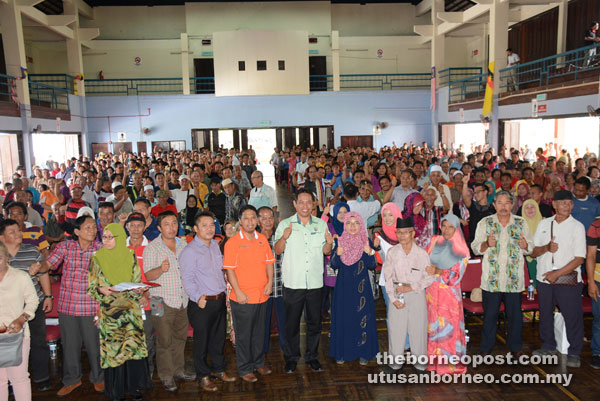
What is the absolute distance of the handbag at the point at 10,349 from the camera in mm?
3506

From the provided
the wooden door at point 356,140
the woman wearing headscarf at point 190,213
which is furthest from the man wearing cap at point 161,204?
the wooden door at point 356,140

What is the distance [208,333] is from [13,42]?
47.9ft

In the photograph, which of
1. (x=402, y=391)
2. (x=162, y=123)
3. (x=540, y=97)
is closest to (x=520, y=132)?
(x=540, y=97)

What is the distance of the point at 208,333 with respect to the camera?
424 cm

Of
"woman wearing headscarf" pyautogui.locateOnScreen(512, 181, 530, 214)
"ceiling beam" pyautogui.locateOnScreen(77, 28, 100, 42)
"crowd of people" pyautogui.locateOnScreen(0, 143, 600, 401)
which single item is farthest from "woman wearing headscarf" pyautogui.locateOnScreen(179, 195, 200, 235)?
"ceiling beam" pyautogui.locateOnScreen(77, 28, 100, 42)

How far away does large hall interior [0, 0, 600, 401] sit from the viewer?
1537 cm

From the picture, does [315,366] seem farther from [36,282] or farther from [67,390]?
[36,282]

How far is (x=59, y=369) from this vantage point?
15.6 ft

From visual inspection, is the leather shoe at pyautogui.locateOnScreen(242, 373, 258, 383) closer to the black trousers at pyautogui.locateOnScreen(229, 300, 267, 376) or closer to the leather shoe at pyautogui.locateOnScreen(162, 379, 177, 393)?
the black trousers at pyautogui.locateOnScreen(229, 300, 267, 376)

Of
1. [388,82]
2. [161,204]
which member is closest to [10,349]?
[161,204]

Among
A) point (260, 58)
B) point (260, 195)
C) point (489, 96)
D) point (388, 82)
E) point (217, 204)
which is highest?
point (260, 58)

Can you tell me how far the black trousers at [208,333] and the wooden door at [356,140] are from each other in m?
18.7

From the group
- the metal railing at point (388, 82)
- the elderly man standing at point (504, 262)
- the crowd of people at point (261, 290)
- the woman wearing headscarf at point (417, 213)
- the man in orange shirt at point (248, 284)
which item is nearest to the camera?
the crowd of people at point (261, 290)

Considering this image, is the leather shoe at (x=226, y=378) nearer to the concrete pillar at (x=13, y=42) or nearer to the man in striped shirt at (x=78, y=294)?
the man in striped shirt at (x=78, y=294)
